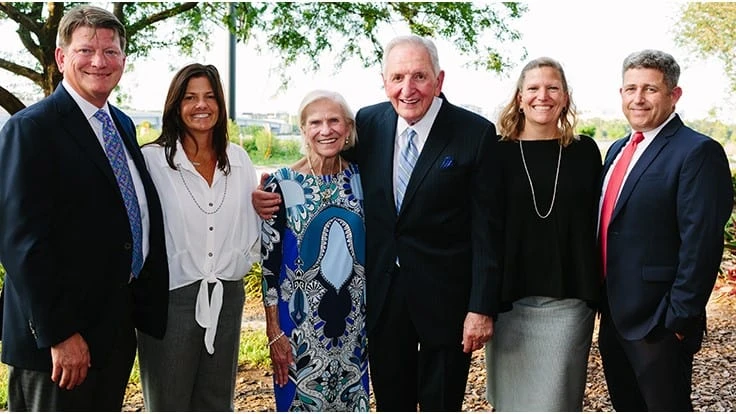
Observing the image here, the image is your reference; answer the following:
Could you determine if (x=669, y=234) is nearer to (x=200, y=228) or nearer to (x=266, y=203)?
(x=266, y=203)

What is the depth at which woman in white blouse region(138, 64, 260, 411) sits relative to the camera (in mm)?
3104

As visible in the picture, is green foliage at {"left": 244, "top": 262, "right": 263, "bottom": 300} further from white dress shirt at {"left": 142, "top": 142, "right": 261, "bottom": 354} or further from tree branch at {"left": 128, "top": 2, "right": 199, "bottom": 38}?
white dress shirt at {"left": 142, "top": 142, "right": 261, "bottom": 354}

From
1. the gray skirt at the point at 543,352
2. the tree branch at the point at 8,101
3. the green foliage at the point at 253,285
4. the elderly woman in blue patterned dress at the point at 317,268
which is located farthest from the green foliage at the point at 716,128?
the tree branch at the point at 8,101

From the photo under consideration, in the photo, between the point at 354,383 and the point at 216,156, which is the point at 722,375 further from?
the point at 216,156

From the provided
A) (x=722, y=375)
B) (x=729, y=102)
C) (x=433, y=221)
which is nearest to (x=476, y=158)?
(x=433, y=221)

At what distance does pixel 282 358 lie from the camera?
10.8 feet

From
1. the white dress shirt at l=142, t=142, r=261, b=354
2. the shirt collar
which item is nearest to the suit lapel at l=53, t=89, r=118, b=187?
the white dress shirt at l=142, t=142, r=261, b=354

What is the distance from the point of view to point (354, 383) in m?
3.38

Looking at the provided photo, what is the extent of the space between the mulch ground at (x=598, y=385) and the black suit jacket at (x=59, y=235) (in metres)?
2.37

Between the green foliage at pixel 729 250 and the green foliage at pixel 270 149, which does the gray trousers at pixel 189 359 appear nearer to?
the green foliage at pixel 270 149

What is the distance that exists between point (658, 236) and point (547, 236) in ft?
1.54

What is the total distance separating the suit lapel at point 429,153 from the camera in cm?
323

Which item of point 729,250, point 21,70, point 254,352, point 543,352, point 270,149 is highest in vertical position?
point 21,70

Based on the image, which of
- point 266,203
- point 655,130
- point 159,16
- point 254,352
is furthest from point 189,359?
point 159,16
